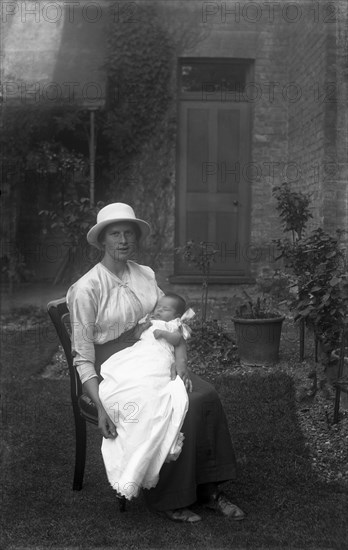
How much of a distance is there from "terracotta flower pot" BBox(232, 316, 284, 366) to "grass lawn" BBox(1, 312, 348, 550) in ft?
1.78

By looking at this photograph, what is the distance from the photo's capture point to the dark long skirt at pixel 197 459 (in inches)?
123

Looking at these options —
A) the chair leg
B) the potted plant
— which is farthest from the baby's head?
the potted plant

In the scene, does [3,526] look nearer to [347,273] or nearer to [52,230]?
[347,273]

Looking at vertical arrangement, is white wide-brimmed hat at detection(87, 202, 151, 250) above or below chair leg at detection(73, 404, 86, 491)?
above

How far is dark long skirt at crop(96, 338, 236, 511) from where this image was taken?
311 centimetres

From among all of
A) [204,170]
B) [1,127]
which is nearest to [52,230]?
[1,127]

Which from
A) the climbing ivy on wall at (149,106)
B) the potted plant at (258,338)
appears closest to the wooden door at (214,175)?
the climbing ivy on wall at (149,106)

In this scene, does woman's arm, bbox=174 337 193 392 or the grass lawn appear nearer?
the grass lawn

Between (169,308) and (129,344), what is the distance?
27 centimetres

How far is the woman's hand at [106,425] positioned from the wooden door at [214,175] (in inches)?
232

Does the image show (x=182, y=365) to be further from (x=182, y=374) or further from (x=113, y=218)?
(x=113, y=218)

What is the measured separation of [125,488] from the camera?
2984mm

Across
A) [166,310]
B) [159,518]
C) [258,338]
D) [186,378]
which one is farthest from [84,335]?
[258,338]

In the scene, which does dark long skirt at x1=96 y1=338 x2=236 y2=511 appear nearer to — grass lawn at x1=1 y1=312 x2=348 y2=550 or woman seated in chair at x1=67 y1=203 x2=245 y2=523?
woman seated in chair at x1=67 y1=203 x2=245 y2=523
